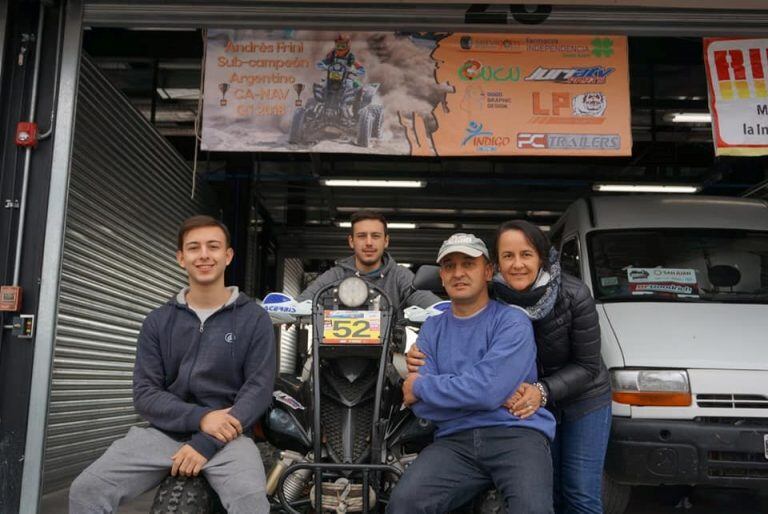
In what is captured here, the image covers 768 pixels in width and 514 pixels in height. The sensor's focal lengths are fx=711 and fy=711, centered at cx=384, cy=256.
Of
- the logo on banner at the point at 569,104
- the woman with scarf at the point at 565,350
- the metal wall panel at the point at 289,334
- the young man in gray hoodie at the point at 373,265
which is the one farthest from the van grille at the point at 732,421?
the metal wall panel at the point at 289,334

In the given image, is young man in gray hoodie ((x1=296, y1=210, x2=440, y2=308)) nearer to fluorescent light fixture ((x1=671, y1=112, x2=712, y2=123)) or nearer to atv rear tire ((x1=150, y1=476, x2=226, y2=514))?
atv rear tire ((x1=150, y1=476, x2=226, y2=514))

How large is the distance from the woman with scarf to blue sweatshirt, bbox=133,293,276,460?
776 millimetres

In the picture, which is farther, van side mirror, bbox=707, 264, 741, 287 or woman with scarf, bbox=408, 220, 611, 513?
van side mirror, bbox=707, 264, 741, 287

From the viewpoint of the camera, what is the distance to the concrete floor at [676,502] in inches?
231

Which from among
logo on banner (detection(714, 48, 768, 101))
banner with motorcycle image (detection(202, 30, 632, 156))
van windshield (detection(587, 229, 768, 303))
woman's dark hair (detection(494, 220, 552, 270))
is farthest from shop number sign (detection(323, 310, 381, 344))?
logo on banner (detection(714, 48, 768, 101))

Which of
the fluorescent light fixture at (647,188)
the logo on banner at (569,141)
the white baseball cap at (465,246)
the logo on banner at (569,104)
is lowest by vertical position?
the white baseball cap at (465,246)

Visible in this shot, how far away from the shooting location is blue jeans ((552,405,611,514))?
3.83 metres

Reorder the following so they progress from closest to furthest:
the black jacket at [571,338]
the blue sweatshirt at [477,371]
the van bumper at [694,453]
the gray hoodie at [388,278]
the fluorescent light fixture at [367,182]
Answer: the blue sweatshirt at [477,371] → the black jacket at [571,338] → the van bumper at [694,453] → the gray hoodie at [388,278] → the fluorescent light fixture at [367,182]

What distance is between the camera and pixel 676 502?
6.16m

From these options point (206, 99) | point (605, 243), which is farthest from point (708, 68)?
point (206, 99)

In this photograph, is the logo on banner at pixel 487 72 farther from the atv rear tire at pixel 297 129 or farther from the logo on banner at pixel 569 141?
the atv rear tire at pixel 297 129

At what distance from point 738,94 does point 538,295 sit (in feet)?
10.4

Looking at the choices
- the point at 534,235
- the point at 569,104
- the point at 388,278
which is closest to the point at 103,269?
the point at 388,278

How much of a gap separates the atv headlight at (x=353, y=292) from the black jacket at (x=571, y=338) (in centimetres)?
95
